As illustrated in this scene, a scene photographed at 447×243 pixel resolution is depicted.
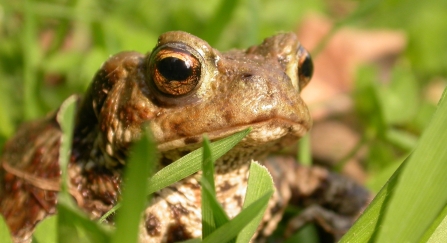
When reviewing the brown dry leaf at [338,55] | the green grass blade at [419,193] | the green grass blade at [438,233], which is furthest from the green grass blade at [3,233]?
the brown dry leaf at [338,55]

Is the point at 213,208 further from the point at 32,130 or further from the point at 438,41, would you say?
the point at 438,41

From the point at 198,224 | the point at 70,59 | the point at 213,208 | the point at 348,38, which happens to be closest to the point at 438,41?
the point at 348,38

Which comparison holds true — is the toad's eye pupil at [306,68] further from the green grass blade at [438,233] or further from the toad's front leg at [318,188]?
the green grass blade at [438,233]

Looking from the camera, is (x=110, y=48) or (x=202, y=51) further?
(x=110, y=48)

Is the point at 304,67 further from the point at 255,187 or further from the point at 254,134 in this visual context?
the point at 255,187

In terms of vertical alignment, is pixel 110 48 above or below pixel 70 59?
below

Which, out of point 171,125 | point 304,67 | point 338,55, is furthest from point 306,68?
point 338,55

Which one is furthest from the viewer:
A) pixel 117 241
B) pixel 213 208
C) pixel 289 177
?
pixel 289 177

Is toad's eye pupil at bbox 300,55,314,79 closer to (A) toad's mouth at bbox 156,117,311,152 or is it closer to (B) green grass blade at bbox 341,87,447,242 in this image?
(A) toad's mouth at bbox 156,117,311,152
